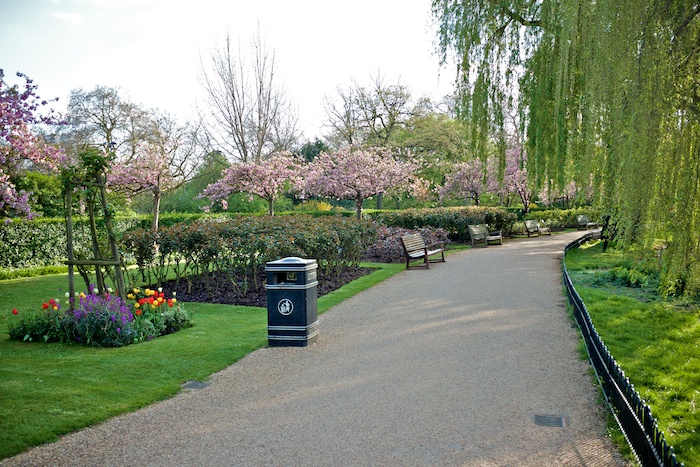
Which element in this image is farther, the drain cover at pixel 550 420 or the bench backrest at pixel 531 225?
the bench backrest at pixel 531 225

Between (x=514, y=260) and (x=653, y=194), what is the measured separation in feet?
39.9

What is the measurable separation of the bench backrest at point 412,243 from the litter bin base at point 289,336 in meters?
8.19

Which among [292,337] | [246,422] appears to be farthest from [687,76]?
[292,337]

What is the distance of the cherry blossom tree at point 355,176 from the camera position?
884 inches

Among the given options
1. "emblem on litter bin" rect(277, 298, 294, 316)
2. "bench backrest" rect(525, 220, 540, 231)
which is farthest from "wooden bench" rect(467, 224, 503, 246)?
"emblem on litter bin" rect(277, 298, 294, 316)

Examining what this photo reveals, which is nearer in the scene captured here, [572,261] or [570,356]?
[570,356]

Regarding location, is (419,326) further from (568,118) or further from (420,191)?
(420,191)

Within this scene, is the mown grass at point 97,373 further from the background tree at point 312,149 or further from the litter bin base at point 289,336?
the background tree at point 312,149

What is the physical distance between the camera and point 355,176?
22328mm

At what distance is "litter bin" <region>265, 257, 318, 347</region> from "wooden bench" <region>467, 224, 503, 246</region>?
1431 centimetres

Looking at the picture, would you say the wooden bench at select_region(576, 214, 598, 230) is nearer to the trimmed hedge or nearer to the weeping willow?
the trimmed hedge

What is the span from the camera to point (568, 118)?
5.42m

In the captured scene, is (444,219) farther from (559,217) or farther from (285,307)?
(285,307)

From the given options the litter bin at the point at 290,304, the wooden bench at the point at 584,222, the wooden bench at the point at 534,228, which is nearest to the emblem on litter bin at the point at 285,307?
the litter bin at the point at 290,304
